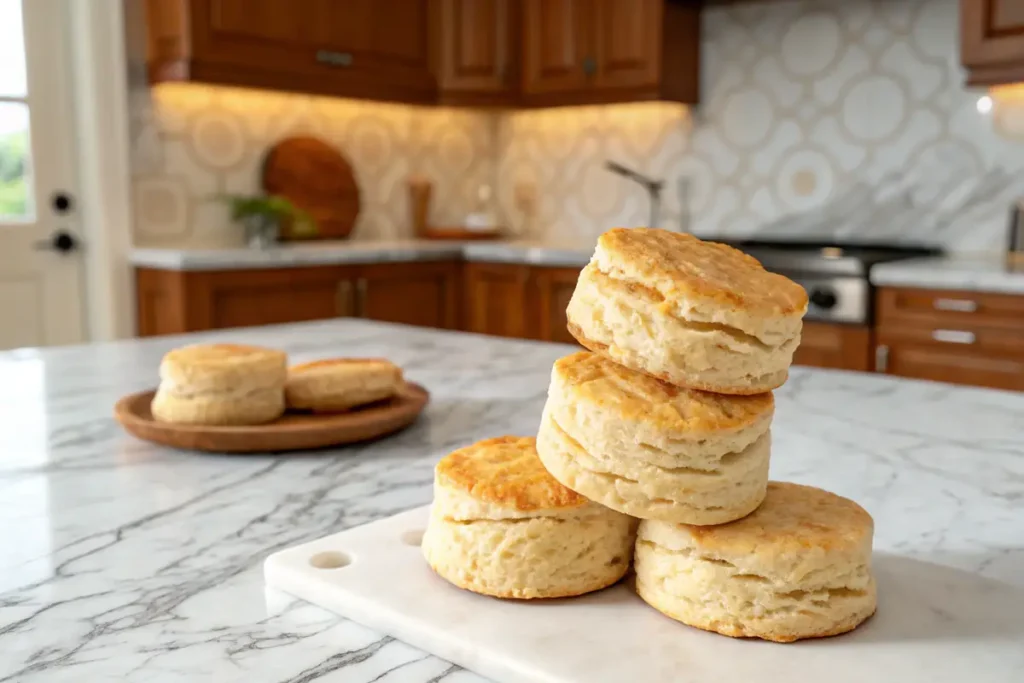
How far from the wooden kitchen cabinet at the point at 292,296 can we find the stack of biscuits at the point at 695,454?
2.86 m

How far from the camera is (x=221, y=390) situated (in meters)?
1.10

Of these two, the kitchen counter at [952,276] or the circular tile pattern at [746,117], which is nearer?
the kitchen counter at [952,276]

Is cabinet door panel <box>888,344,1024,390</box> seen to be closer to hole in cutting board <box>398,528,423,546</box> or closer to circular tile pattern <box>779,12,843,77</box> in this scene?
circular tile pattern <box>779,12,843,77</box>

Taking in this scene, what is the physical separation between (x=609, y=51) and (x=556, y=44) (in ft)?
0.91

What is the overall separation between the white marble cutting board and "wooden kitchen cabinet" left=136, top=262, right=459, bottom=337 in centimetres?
276

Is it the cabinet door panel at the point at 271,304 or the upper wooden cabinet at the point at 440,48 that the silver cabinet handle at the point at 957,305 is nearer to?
the upper wooden cabinet at the point at 440,48

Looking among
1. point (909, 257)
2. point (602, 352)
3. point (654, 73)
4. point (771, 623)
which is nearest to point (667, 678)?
point (771, 623)

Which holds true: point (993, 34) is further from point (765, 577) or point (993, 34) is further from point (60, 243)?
point (60, 243)

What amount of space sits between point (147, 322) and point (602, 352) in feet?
10.6

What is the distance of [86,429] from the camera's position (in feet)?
3.96

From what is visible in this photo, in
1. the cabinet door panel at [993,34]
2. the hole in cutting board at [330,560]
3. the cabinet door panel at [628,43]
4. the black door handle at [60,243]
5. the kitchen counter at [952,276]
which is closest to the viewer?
the hole in cutting board at [330,560]

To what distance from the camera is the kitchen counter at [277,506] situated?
0.62m

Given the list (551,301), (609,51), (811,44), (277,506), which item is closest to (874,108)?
(811,44)

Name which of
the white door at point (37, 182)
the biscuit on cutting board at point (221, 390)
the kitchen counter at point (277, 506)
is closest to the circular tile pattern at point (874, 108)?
the kitchen counter at point (277, 506)
